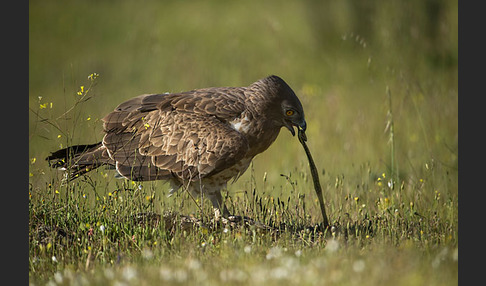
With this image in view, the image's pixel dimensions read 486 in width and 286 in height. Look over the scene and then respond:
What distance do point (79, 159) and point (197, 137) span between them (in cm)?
142

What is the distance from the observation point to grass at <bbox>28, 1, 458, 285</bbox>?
5703 millimetres

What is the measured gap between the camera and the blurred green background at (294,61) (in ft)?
39.9

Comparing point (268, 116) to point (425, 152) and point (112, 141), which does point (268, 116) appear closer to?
point (112, 141)

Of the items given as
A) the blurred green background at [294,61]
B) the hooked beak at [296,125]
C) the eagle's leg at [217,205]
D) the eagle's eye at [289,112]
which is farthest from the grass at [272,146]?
the eagle's eye at [289,112]

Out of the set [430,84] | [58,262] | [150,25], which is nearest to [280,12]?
[150,25]

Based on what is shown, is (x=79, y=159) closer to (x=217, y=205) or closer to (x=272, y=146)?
(x=217, y=205)

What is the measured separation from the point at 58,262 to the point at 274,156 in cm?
686

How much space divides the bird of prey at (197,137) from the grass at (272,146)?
→ 23cm

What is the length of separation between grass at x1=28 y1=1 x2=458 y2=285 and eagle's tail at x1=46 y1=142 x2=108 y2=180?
0.15m

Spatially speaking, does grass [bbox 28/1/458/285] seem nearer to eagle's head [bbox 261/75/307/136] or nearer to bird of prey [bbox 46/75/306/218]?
bird of prey [bbox 46/75/306/218]

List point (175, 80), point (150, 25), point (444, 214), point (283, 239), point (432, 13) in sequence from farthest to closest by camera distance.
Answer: point (150, 25)
point (175, 80)
point (432, 13)
point (444, 214)
point (283, 239)

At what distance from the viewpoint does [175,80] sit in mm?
15625

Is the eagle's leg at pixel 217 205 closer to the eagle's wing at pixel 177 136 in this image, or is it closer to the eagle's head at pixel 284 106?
the eagle's wing at pixel 177 136

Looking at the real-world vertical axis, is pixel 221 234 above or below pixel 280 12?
below
